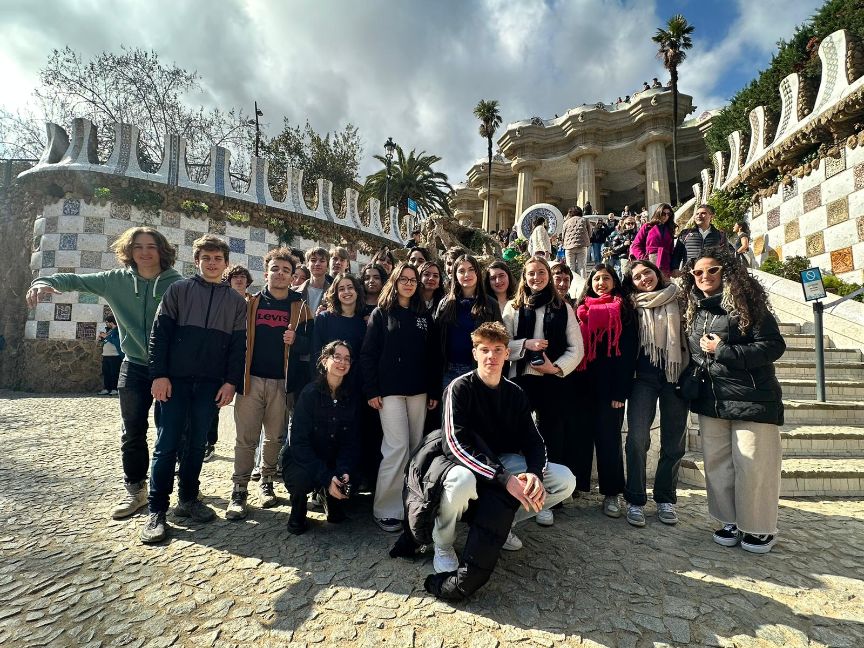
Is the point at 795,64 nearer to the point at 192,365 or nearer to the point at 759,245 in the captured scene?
the point at 759,245

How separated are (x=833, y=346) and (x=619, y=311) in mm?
5167

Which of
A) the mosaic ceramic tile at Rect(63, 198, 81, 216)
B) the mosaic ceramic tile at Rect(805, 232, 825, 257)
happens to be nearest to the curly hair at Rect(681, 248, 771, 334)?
the mosaic ceramic tile at Rect(805, 232, 825, 257)

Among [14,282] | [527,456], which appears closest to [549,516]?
[527,456]

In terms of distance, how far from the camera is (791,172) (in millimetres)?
8625

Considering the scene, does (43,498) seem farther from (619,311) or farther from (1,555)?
(619,311)

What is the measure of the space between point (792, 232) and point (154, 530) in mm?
11516

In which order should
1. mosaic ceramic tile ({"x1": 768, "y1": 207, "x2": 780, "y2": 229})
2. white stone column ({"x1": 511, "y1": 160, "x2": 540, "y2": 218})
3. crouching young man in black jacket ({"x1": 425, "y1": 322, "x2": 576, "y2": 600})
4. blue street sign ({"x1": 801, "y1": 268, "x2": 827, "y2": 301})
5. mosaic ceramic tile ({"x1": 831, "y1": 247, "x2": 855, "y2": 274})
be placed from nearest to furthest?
1. crouching young man in black jacket ({"x1": 425, "y1": 322, "x2": 576, "y2": 600})
2. blue street sign ({"x1": 801, "y1": 268, "x2": 827, "y2": 301})
3. mosaic ceramic tile ({"x1": 831, "y1": 247, "x2": 855, "y2": 274})
4. mosaic ceramic tile ({"x1": 768, "y1": 207, "x2": 780, "y2": 229})
5. white stone column ({"x1": 511, "y1": 160, "x2": 540, "y2": 218})

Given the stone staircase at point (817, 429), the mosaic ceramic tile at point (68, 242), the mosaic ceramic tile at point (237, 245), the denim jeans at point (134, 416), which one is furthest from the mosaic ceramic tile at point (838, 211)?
the mosaic ceramic tile at point (68, 242)

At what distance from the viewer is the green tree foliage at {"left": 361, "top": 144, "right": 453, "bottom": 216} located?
26859 mm

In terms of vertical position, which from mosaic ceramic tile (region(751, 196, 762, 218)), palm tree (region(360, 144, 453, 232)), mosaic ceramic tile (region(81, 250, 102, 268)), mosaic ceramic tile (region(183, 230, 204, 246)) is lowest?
mosaic ceramic tile (region(81, 250, 102, 268))

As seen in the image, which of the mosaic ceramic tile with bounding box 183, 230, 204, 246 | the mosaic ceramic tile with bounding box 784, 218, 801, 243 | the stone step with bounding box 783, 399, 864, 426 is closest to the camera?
the stone step with bounding box 783, 399, 864, 426

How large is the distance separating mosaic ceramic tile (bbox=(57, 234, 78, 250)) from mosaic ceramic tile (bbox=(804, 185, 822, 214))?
1603 cm

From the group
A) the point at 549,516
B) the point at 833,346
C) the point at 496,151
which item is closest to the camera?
the point at 549,516

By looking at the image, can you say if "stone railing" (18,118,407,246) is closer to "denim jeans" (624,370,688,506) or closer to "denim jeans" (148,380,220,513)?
"denim jeans" (148,380,220,513)
